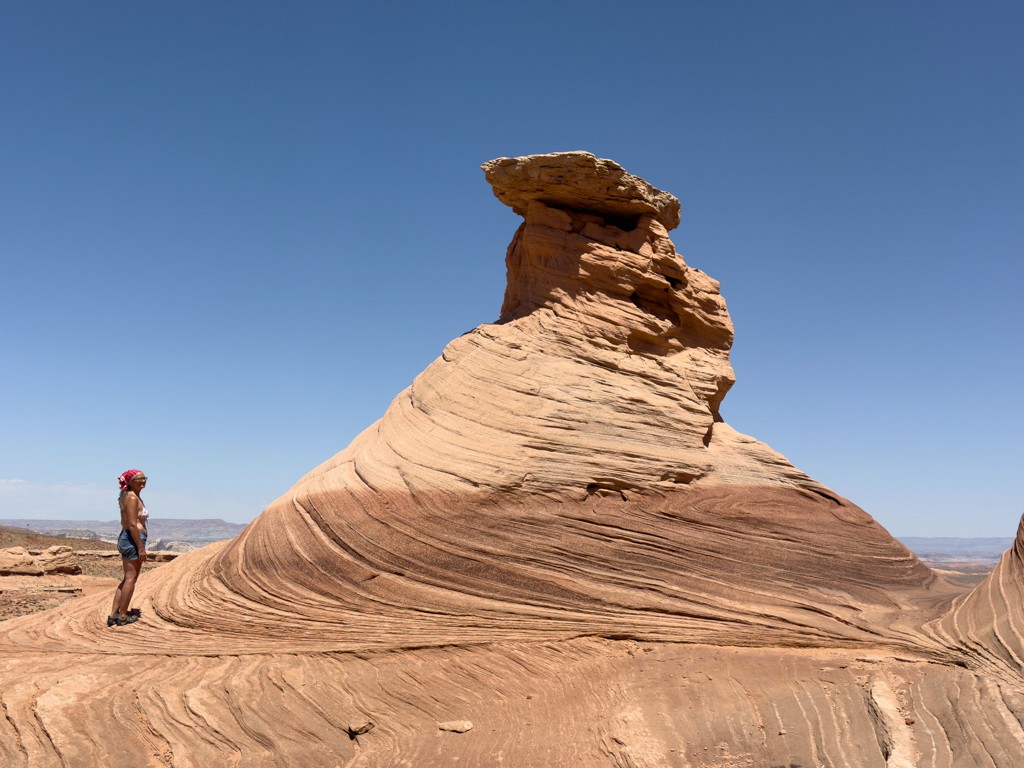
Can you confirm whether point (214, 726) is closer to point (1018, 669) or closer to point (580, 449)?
point (580, 449)

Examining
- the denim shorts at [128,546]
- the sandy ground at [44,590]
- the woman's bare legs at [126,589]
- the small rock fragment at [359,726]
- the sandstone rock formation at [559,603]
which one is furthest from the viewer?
the sandy ground at [44,590]

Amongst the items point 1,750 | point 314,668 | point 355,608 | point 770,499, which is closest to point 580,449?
point 770,499

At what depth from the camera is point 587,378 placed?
1219cm

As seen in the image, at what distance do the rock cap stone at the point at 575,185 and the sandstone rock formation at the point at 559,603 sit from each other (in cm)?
6

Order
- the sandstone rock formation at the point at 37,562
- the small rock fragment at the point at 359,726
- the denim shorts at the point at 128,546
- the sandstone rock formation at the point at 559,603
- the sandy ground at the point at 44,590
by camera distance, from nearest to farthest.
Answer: the sandstone rock formation at the point at 559,603, the small rock fragment at the point at 359,726, the denim shorts at the point at 128,546, the sandy ground at the point at 44,590, the sandstone rock formation at the point at 37,562

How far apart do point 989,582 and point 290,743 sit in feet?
31.1

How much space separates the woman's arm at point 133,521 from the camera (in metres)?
10.1

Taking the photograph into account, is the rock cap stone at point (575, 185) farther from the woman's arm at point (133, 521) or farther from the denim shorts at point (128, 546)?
the denim shorts at point (128, 546)

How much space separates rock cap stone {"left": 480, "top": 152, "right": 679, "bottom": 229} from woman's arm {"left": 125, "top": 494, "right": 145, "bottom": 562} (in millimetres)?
9268

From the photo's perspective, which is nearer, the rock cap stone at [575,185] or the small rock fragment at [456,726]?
the small rock fragment at [456,726]

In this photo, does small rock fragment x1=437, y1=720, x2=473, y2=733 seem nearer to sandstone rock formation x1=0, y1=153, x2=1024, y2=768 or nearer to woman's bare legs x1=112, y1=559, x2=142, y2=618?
sandstone rock formation x1=0, y1=153, x2=1024, y2=768

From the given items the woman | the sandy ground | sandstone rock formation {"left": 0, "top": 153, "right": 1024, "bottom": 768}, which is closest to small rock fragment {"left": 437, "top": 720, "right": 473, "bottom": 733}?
sandstone rock formation {"left": 0, "top": 153, "right": 1024, "bottom": 768}

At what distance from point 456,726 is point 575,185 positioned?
10368 mm

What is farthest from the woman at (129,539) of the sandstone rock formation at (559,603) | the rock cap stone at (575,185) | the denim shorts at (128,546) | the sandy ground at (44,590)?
the rock cap stone at (575,185)
